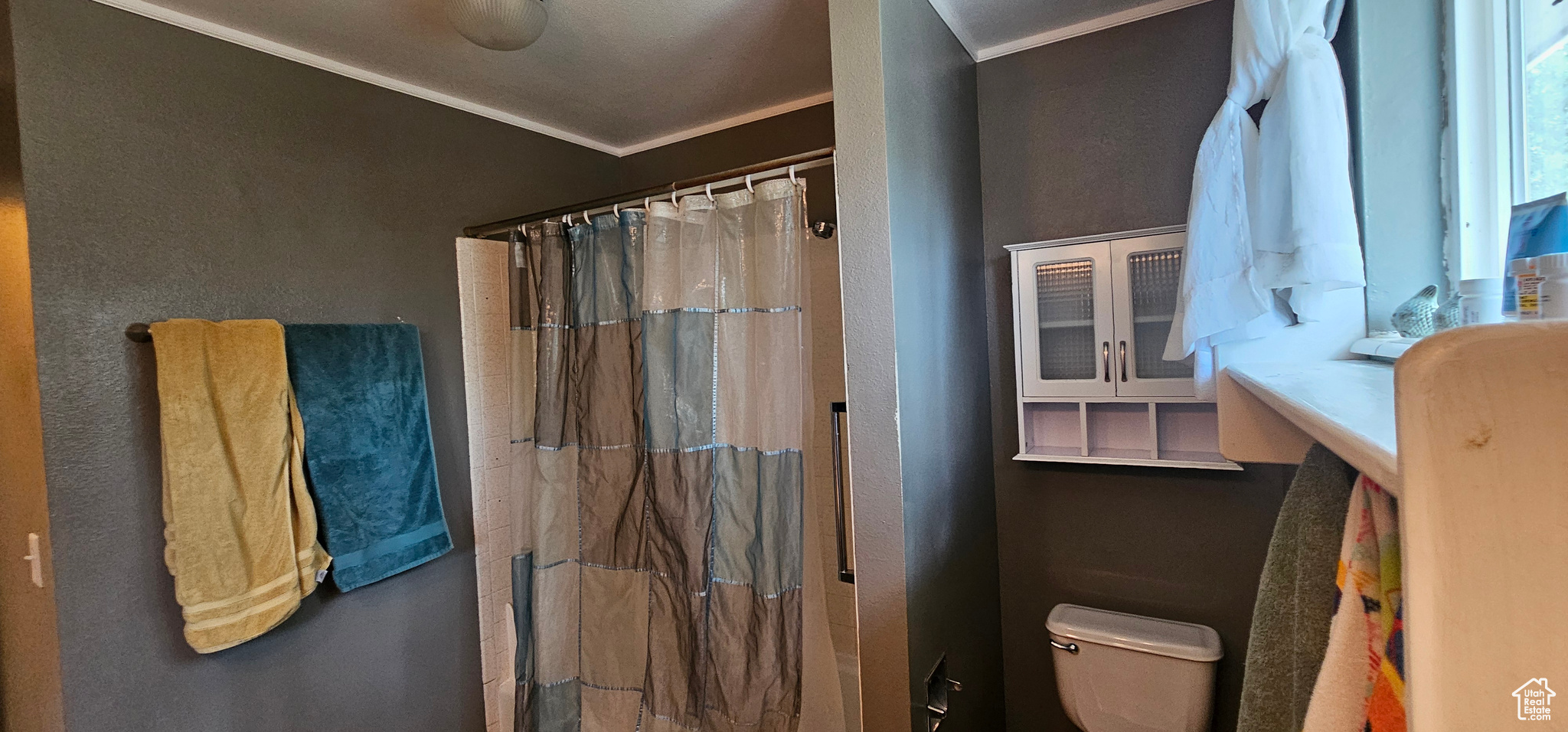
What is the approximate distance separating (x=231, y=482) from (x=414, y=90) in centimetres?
129

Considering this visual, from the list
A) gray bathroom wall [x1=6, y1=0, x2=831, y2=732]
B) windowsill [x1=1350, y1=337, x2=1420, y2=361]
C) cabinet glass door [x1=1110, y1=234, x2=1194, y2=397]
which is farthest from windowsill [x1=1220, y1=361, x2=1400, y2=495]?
gray bathroom wall [x1=6, y1=0, x2=831, y2=732]

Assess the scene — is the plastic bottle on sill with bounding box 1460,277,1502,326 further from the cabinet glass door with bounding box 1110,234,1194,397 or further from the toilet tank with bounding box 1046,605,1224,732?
Answer: the toilet tank with bounding box 1046,605,1224,732

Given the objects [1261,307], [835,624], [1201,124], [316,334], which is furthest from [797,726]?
[1201,124]

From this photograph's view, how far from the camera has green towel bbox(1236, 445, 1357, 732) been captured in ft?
1.73

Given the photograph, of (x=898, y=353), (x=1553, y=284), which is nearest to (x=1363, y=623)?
(x=1553, y=284)

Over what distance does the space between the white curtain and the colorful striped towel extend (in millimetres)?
658

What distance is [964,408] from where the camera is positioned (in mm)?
1662

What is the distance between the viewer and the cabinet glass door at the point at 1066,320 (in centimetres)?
165

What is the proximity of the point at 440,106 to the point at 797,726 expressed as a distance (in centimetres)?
222

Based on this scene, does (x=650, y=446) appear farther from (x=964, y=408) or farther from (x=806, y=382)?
(x=964, y=408)

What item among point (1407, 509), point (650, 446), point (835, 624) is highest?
point (1407, 509)

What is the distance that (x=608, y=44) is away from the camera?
5.71 feet

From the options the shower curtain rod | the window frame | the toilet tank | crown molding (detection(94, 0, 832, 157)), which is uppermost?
crown molding (detection(94, 0, 832, 157))

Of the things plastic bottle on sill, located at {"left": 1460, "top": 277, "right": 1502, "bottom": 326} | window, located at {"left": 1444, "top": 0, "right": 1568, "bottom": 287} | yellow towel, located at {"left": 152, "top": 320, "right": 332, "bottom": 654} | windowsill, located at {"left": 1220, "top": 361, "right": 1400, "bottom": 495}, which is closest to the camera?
windowsill, located at {"left": 1220, "top": 361, "right": 1400, "bottom": 495}
